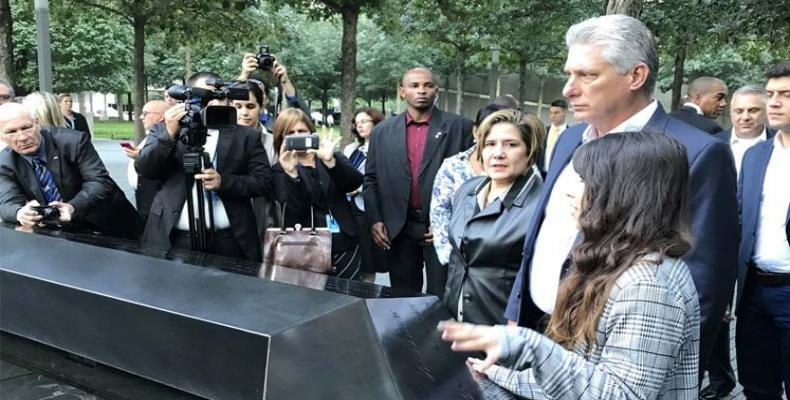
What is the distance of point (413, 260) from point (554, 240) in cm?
232

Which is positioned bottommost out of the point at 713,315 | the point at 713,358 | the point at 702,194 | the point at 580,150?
the point at 713,358

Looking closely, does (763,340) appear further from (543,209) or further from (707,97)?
(707,97)

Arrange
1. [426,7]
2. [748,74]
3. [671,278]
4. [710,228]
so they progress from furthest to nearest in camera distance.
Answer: [748,74] → [426,7] → [710,228] → [671,278]

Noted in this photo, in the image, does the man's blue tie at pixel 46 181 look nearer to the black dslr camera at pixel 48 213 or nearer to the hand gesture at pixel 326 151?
the black dslr camera at pixel 48 213

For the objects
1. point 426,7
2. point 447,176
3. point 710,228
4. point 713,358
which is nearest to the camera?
point 710,228

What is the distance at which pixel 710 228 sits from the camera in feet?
5.79

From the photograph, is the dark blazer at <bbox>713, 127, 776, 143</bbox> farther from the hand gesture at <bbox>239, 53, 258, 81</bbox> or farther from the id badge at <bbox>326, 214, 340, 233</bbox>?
the hand gesture at <bbox>239, 53, 258, 81</bbox>

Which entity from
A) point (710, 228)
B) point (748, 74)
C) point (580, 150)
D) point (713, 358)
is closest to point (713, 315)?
point (710, 228)

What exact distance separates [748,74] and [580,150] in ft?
95.2

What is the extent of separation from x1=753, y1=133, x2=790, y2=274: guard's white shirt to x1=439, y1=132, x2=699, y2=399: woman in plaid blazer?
1.75 meters

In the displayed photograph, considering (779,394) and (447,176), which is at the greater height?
(447,176)

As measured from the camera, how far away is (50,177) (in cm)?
334

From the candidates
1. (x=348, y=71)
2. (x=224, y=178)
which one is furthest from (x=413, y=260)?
(x=348, y=71)

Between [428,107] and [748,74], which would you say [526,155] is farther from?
[748,74]
